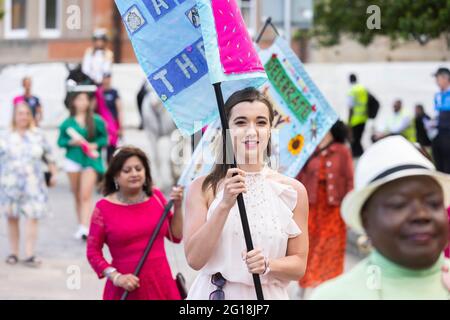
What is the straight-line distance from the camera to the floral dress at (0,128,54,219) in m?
10.1

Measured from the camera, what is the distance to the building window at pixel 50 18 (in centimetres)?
3466

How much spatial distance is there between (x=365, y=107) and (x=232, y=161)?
1665cm

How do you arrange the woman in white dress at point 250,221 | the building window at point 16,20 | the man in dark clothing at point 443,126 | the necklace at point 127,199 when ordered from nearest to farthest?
the woman in white dress at point 250,221
the necklace at point 127,199
the man in dark clothing at point 443,126
the building window at point 16,20

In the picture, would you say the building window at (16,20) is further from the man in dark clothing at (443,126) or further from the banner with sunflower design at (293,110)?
the banner with sunflower design at (293,110)

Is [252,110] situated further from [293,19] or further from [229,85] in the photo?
[293,19]

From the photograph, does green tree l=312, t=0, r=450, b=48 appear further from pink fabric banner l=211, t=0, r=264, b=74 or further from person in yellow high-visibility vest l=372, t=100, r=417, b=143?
pink fabric banner l=211, t=0, r=264, b=74

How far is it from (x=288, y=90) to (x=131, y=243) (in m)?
1.34

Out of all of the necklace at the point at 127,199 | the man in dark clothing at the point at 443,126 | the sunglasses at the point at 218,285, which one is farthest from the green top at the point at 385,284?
the man in dark clothing at the point at 443,126

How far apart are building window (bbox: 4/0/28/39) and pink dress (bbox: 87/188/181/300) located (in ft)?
95.0

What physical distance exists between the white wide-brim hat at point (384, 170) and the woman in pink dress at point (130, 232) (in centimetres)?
307

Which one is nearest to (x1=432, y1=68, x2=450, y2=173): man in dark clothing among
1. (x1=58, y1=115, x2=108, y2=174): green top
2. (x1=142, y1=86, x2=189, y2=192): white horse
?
(x1=142, y1=86, x2=189, y2=192): white horse

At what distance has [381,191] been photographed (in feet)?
9.93

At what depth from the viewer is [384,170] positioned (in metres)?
3.01
